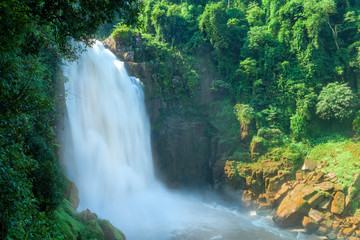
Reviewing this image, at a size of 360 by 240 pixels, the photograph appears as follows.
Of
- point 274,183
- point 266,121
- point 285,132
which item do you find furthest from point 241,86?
point 274,183

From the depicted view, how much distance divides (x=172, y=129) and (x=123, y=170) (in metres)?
5.66

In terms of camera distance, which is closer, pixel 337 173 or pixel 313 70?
pixel 337 173

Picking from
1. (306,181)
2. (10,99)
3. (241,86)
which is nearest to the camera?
(10,99)

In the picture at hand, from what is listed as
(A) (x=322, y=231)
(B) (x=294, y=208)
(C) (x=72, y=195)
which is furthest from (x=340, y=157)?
(C) (x=72, y=195)

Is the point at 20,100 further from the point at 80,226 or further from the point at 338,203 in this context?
the point at 338,203

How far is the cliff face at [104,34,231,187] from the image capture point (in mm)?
20344

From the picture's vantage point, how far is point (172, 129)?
67.6 feet

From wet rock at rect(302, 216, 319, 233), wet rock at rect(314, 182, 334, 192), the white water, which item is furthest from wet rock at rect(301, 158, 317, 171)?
the white water

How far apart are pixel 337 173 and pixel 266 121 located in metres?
6.78

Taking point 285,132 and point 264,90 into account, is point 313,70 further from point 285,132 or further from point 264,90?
point 285,132

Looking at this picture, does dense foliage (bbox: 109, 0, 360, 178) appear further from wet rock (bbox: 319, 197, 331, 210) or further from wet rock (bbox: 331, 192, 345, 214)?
wet rock (bbox: 331, 192, 345, 214)

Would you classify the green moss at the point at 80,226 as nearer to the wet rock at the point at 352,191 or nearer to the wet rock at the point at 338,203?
the wet rock at the point at 338,203

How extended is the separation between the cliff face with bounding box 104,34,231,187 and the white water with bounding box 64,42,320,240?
0.94 meters

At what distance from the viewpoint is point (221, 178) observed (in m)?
19.3
